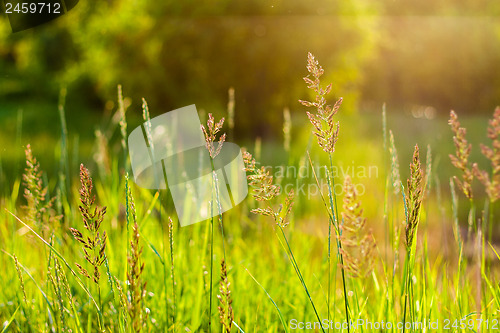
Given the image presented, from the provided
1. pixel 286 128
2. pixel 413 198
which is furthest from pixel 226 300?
pixel 286 128

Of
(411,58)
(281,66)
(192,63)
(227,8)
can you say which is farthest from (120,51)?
(411,58)

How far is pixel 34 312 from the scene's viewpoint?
5.69 feet

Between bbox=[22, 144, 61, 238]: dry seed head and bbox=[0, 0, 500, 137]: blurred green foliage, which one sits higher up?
bbox=[0, 0, 500, 137]: blurred green foliage

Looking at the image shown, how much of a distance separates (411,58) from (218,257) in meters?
21.7

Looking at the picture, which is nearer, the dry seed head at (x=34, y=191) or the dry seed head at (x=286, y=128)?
the dry seed head at (x=34, y=191)

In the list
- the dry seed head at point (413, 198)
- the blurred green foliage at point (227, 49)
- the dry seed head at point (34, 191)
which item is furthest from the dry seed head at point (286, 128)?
the blurred green foliage at point (227, 49)

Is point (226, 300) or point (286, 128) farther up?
point (286, 128)

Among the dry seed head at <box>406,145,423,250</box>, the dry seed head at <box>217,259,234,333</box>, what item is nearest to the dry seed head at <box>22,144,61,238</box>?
the dry seed head at <box>217,259,234,333</box>

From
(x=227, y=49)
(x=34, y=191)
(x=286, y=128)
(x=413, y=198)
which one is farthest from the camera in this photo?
(x=227, y=49)

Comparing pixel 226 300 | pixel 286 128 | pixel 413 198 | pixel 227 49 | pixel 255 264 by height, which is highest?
pixel 227 49

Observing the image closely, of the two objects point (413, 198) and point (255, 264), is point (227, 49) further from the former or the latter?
point (413, 198)

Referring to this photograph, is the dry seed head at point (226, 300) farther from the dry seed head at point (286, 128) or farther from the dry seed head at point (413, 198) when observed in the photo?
the dry seed head at point (286, 128)

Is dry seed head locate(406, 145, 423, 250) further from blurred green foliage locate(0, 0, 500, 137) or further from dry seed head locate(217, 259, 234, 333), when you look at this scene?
blurred green foliage locate(0, 0, 500, 137)

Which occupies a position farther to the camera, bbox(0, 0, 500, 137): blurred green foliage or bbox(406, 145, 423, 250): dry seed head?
bbox(0, 0, 500, 137): blurred green foliage
